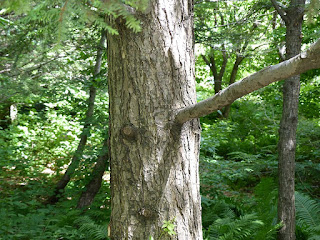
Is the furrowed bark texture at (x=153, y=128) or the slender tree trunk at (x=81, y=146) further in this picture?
the slender tree trunk at (x=81, y=146)

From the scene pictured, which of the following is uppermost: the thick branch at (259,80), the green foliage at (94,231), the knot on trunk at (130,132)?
the thick branch at (259,80)

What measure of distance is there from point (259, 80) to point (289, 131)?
263cm

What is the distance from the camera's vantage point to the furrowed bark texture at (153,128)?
1979 mm

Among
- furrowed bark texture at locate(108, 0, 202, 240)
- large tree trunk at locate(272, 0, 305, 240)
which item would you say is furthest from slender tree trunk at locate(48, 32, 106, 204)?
furrowed bark texture at locate(108, 0, 202, 240)

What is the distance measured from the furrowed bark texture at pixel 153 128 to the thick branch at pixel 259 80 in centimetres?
14

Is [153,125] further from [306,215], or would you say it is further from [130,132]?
[306,215]

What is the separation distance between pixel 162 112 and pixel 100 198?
12.4ft

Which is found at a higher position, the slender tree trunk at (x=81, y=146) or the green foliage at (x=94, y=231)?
the slender tree trunk at (x=81, y=146)

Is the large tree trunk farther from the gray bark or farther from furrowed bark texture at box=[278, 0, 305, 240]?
the gray bark

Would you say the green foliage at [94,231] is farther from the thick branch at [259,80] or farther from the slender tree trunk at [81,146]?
the thick branch at [259,80]

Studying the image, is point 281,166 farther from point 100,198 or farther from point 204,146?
point 100,198

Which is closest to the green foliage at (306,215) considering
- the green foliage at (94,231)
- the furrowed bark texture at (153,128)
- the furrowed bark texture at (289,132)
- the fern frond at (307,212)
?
the fern frond at (307,212)

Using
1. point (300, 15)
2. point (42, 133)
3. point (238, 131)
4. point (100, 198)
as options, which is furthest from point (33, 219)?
point (238, 131)

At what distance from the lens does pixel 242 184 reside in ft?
24.8
